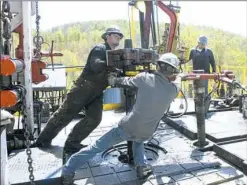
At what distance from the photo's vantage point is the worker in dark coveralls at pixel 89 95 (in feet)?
13.1

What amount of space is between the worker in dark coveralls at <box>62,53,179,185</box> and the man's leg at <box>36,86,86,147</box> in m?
1.03

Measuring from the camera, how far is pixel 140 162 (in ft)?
11.4

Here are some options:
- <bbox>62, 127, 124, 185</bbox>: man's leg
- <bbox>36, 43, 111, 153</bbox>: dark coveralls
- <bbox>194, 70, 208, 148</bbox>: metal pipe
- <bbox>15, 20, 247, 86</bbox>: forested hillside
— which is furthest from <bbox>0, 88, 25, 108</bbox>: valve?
<bbox>15, 20, 247, 86</bbox>: forested hillside

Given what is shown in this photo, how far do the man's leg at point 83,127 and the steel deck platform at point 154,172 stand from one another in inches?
8.6

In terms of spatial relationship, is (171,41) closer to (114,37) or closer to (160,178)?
(114,37)

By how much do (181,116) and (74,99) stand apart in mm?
2627

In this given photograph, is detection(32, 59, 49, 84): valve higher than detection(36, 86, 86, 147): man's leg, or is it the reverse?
detection(32, 59, 49, 84): valve

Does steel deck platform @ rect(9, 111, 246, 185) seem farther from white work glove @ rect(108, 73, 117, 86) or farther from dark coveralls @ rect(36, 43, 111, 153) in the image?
white work glove @ rect(108, 73, 117, 86)

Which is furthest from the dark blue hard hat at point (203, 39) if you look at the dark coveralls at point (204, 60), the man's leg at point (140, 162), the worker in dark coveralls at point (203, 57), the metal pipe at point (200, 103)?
the man's leg at point (140, 162)

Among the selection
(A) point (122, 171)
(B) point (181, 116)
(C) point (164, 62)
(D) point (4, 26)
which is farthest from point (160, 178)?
(B) point (181, 116)

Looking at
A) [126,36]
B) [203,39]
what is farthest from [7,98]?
[126,36]

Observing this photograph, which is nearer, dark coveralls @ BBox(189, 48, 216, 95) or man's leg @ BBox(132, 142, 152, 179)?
man's leg @ BBox(132, 142, 152, 179)

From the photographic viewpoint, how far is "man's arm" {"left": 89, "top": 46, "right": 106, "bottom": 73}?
12.6ft

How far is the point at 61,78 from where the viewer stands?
6.48 m
